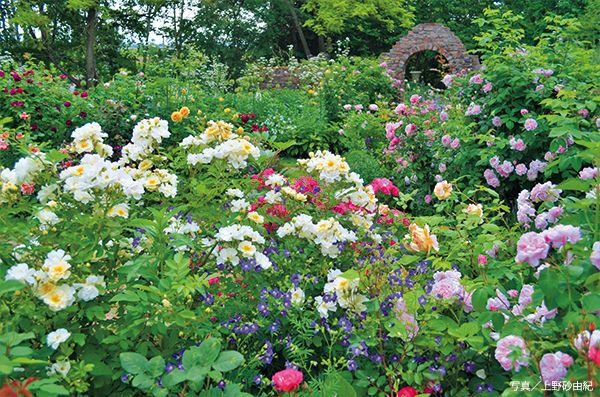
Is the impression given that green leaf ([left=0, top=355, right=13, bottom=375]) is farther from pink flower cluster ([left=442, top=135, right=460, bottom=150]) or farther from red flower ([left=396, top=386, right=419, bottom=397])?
pink flower cluster ([left=442, top=135, right=460, bottom=150])

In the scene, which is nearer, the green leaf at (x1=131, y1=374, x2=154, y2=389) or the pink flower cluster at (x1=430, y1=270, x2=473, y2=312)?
the green leaf at (x1=131, y1=374, x2=154, y2=389)

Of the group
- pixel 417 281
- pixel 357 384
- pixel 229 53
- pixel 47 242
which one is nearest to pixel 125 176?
pixel 47 242

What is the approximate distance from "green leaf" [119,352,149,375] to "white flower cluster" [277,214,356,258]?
941mm

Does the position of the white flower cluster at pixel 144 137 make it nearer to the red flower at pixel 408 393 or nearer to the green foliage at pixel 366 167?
the red flower at pixel 408 393

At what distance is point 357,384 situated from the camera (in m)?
1.87

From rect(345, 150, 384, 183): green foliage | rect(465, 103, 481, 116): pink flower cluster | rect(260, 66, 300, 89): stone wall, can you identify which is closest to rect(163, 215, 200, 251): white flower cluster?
rect(465, 103, 481, 116): pink flower cluster

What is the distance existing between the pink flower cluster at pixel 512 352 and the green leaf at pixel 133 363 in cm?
92

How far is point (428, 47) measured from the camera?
46.9ft

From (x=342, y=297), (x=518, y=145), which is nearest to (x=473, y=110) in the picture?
(x=518, y=145)

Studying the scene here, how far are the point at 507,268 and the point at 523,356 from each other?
53 centimetres

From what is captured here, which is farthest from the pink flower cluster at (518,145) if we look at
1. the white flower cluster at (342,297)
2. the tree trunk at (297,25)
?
the tree trunk at (297,25)

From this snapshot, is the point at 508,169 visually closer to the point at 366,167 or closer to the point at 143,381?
the point at 366,167

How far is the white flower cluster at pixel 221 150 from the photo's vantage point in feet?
7.35

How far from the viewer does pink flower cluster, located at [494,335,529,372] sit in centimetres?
139
